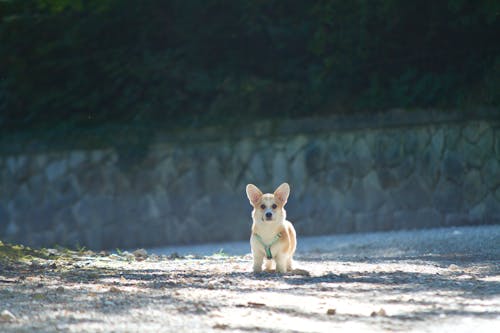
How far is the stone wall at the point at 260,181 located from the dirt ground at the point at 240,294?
3186 millimetres

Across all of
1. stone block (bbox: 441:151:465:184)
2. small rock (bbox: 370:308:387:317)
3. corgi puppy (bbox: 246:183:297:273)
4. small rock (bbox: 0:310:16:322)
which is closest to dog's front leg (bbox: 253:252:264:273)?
corgi puppy (bbox: 246:183:297:273)

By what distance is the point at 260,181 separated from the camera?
1431 cm

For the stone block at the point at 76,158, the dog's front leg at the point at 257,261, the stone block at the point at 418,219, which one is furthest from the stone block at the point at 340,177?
the dog's front leg at the point at 257,261

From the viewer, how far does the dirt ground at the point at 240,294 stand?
5.45m

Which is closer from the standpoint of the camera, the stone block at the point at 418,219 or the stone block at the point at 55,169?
the stone block at the point at 418,219

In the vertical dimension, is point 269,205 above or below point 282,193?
below

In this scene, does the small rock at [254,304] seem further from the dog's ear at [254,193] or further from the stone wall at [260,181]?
the stone wall at [260,181]

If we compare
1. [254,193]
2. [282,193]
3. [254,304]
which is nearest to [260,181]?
[254,193]

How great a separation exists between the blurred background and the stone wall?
0.07ft

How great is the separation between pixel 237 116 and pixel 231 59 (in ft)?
3.75

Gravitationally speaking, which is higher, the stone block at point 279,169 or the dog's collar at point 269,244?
the stone block at point 279,169

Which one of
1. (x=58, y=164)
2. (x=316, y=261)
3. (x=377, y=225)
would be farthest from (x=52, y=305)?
(x=58, y=164)

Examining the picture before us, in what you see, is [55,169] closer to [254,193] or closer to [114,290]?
[254,193]

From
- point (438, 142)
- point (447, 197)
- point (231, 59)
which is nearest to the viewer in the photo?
point (447, 197)
